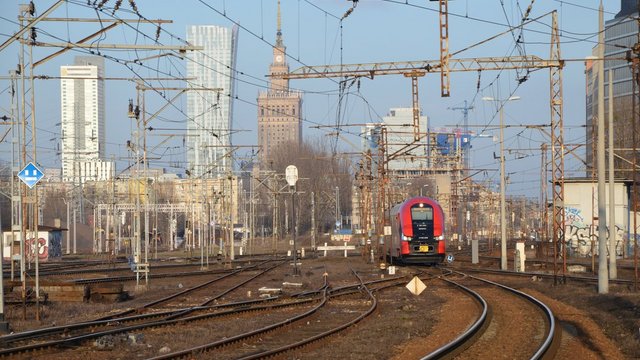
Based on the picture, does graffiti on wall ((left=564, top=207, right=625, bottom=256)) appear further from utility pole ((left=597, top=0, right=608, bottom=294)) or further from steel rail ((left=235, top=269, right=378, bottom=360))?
steel rail ((left=235, top=269, right=378, bottom=360))

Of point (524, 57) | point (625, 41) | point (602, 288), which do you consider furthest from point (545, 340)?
point (625, 41)

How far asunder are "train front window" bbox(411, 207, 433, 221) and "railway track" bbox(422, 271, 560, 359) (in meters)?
20.3

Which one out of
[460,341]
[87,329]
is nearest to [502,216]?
[87,329]

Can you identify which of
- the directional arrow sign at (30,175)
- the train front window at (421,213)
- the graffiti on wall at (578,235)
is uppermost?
the directional arrow sign at (30,175)

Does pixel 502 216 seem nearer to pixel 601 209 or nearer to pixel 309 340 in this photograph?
pixel 601 209

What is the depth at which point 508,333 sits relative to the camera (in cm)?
1950

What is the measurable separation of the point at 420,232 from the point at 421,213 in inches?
44.0

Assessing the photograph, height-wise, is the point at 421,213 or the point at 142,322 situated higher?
the point at 421,213

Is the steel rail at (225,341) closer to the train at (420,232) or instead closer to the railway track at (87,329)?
the railway track at (87,329)

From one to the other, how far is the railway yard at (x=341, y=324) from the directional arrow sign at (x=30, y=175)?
129 inches

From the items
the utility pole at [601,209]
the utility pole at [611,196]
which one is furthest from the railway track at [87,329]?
the utility pole at [611,196]

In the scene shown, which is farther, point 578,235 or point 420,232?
point 578,235

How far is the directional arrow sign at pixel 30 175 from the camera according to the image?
2281cm

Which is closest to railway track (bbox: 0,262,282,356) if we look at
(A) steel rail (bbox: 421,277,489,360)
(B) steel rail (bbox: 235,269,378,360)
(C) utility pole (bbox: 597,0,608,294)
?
(B) steel rail (bbox: 235,269,378,360)
